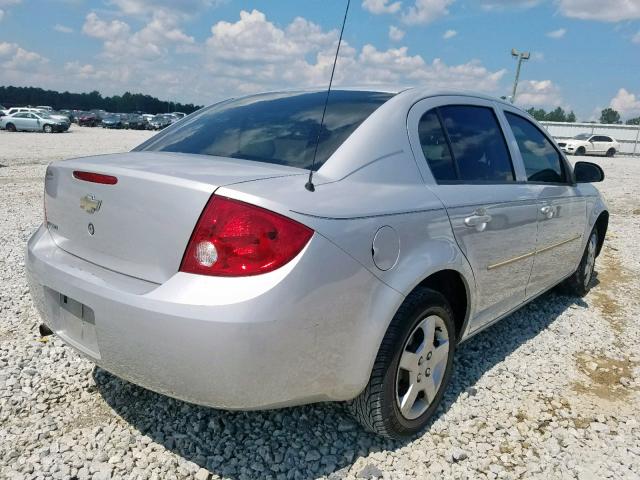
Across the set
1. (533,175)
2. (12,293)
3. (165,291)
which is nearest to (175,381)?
(165,291)

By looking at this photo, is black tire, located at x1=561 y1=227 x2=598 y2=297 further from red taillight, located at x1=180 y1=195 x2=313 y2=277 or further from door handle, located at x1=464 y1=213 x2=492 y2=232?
red taillight, located at x1=180 y1=195 x2=313 y2=277

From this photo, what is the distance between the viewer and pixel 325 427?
2459 mm

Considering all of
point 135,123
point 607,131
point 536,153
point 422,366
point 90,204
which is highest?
point 607,131

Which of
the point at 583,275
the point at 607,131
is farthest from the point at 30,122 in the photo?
the point at 607,131

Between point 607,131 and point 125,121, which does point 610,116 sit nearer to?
point 607,131

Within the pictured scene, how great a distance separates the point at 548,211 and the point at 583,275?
1656 millimetres

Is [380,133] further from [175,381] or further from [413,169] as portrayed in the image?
[175,381]

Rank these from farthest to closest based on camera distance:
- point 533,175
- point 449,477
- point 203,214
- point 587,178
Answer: point 587,178, point 533,175, point 449,477, point 203,214

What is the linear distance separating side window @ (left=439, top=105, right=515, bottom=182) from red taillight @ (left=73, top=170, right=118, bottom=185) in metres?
1.67

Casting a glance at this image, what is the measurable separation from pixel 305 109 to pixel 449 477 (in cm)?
184

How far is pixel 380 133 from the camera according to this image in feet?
7.25

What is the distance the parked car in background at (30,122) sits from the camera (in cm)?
3291

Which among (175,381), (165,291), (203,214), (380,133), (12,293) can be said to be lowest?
(12,293)

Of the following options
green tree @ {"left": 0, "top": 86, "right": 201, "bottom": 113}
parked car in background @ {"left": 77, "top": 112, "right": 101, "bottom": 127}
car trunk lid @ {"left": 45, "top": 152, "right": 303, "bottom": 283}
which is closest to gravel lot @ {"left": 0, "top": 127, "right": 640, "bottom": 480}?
car trunk lid @ {"left": 45, "top": 152, "right": 303, "bottom": 283}
